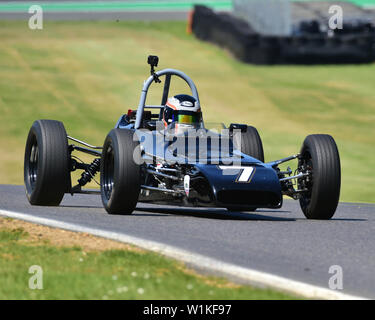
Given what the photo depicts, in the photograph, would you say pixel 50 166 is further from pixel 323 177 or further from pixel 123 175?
pixel 323 177

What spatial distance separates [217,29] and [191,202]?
29.1 metres

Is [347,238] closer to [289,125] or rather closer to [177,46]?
[289,125]

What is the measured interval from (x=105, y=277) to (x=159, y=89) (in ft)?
86.8

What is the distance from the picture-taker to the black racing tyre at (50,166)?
37.1 ft

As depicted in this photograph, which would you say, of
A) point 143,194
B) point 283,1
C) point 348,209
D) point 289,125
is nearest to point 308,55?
point 283,1

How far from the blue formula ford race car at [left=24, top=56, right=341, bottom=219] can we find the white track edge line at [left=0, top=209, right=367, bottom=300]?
1911 millimetres

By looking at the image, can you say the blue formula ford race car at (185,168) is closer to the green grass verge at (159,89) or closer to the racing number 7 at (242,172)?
the racing number 7 at (242,172)

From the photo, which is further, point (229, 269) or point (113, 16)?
point (113, 16)

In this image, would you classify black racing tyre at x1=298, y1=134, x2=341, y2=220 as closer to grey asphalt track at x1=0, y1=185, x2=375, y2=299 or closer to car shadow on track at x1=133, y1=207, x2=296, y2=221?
grey asphalt track at x1=0, y1=185, x2=375, y2=299

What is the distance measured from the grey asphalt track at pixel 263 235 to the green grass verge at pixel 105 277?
55cm

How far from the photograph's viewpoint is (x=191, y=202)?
10211 mm

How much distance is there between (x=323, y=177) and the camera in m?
10.3

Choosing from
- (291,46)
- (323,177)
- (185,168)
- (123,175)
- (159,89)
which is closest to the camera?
(123,175)

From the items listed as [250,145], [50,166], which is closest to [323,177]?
[250,145]
